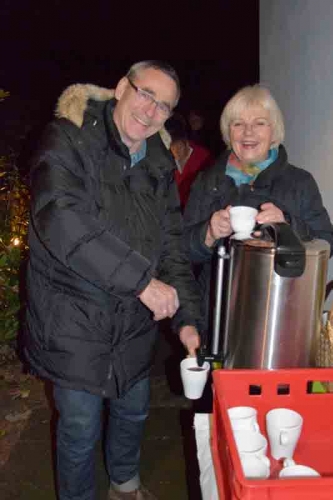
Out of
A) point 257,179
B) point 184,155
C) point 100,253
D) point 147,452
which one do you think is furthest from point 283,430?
point 184,155

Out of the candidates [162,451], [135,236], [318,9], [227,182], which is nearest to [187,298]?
[135,236]

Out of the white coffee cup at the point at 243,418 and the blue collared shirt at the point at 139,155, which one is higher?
the blue collared shirt at the point at 139,155

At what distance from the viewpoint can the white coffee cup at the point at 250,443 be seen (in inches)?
47.6

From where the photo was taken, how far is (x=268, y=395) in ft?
4.30

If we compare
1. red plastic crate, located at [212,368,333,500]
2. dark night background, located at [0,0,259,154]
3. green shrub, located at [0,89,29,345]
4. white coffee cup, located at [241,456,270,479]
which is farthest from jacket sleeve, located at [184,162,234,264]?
dark night background, located at [0,0,259,154]

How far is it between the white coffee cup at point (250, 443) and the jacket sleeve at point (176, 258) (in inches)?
30.1

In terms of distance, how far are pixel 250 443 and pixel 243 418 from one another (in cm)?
6

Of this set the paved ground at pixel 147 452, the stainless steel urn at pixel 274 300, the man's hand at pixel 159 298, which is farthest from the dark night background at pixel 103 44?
the stainless steel urn at pixel 274 300

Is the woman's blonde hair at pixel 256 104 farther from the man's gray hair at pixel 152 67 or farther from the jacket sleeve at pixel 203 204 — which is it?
the man's gray hair at pixel 152 67

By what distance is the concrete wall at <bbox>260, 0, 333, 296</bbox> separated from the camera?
2814 mm

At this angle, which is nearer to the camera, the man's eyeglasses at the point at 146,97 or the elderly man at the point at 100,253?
the elderly man at the point at 100,253

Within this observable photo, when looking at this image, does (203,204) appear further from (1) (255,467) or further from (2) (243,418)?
(1) (255,467)

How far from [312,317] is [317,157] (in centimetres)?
178

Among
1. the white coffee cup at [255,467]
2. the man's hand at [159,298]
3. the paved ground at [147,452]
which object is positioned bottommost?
A: the paved ground at [147,452]
